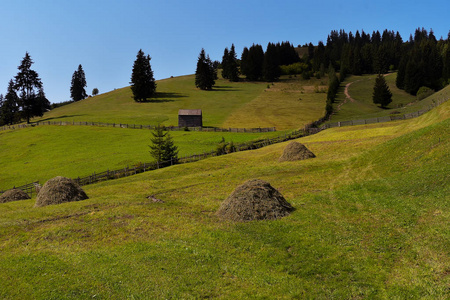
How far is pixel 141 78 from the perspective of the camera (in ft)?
388

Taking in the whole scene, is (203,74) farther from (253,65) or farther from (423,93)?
(423,93)

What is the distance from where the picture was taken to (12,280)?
1230cm

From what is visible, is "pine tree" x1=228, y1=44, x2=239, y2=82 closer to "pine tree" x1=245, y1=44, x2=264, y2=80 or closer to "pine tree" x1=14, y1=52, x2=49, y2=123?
"pine tree" x1=245, y1=44, x2=264, y2=80

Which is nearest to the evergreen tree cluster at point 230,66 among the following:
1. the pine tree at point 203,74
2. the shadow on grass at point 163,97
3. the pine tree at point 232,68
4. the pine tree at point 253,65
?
the pine tree at point 232,68

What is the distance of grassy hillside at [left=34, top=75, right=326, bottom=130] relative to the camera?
90.4 m

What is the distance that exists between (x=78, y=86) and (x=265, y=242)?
167 m

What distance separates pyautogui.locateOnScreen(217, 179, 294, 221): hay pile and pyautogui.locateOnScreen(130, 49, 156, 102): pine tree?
106156mm

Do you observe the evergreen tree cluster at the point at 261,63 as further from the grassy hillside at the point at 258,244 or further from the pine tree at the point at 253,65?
the grassy hillside at the point at 258,244

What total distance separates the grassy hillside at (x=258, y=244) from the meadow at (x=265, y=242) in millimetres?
55

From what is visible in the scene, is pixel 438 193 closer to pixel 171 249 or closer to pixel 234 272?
pixel 234 272

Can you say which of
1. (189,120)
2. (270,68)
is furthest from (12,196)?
(270,68)

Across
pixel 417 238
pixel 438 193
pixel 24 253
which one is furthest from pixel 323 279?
pixel 24 253

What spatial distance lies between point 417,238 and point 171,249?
10.7m

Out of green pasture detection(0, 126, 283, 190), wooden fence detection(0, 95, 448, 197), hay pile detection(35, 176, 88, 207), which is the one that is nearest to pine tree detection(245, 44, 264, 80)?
wooden fence detection(0, 95, 448, 197)
